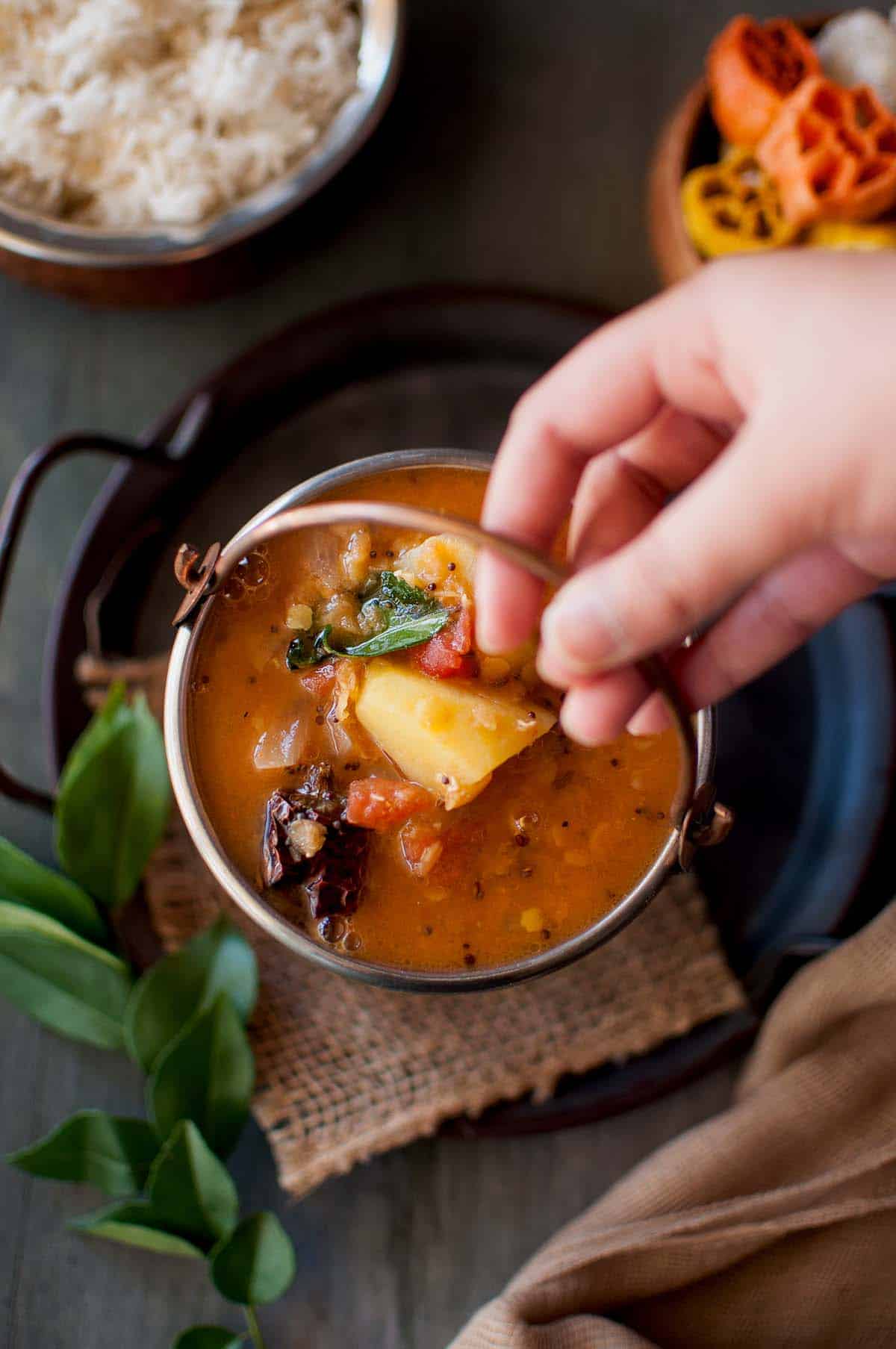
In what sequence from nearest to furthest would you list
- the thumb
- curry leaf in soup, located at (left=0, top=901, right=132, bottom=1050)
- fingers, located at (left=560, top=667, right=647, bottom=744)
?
the thumb < fingers, located at (left=560, top=667, right=647, bottom=744) < curry leaf in soup, located at (left=0, top=901, right=132, bottom=1050)

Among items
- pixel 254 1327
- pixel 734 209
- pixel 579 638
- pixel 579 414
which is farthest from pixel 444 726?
pixel 734 209

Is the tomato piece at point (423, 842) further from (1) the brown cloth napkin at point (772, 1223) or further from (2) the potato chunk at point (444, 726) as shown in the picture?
(1) the brown cloth napkin at point (772, 1223)

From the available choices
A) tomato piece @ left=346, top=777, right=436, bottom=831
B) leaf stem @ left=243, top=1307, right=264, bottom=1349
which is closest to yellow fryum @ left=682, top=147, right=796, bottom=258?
tomato piece @ left=346, top=777, right=436, bottom=831

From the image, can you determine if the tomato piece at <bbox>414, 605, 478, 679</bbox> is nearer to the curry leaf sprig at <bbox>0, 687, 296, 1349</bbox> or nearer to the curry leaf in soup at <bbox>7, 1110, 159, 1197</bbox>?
the curry leaf sprig at <bbox>0, 687, 296, 1349</bbox>

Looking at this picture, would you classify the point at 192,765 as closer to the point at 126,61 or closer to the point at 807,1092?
the point at 807,1092

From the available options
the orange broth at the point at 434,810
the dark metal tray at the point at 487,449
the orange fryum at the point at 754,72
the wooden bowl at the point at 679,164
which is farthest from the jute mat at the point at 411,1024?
the orange fryum at the point at 754,72
